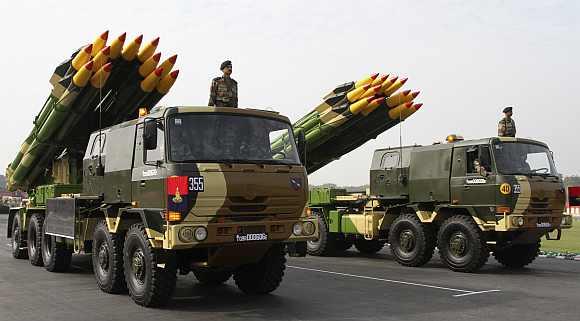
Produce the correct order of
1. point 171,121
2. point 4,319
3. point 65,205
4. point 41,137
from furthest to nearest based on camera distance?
point 41,137 → point 65,205 → point 171,121 → point 4,319

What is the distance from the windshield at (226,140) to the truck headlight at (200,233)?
814 mm

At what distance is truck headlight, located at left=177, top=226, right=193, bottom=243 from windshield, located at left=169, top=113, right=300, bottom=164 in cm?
82

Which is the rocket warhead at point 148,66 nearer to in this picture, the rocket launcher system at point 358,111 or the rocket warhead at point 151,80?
the rocket warhead at point 151,80

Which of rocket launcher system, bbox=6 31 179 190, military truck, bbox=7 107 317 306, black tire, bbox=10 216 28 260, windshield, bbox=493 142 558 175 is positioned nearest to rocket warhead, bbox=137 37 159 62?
rocket launcher system, bbox=6 31 179 190

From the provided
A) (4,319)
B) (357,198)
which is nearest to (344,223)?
(357,198)

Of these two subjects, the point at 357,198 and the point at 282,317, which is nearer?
the point at 282,317

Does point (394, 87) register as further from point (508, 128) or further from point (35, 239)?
point (35, 239)

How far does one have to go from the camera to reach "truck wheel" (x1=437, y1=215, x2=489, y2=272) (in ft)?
36.4

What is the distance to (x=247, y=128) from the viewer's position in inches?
303

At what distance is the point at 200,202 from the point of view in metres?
7.05

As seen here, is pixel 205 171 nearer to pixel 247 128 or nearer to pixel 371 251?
pixel 247 128

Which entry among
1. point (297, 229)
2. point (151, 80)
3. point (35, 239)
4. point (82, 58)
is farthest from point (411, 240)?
point (35, 239)

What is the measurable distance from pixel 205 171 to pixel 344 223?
7.91 meters

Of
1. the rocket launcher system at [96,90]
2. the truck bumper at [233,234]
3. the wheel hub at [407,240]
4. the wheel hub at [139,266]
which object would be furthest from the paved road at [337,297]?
the rocket launcher system at [96,90]
